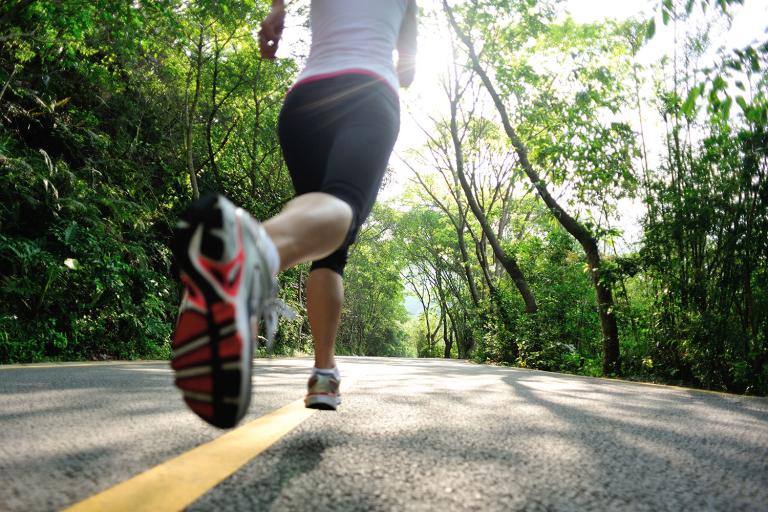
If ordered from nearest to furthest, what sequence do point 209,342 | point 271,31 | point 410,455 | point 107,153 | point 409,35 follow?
point 209,342 < point 410,455 < point 271,31 < point 409,35 < point 107,153

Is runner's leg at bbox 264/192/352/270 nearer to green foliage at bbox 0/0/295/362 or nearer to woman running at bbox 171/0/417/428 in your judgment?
woman running at bbox 171/0/417/428

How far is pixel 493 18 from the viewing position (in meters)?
14.9

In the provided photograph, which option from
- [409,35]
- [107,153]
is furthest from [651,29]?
[107,153]

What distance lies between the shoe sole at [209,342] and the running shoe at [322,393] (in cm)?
98

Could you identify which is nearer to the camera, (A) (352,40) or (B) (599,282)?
(A) (352,40)

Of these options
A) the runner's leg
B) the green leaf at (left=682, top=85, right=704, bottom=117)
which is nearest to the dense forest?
the green leaf at (left=682, top=85, right=704, bottom=117)

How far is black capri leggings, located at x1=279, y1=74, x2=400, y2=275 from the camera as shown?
196cm

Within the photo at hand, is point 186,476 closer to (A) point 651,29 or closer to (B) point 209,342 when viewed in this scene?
(B) point 209,342

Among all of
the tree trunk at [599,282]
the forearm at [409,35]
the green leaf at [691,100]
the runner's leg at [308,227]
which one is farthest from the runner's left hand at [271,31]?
the tree trunk at [599,282]

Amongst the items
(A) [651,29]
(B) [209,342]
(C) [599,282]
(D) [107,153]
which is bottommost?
(B) [209,342]

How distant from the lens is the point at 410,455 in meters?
1.85

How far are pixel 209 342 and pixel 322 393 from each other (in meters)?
1.08

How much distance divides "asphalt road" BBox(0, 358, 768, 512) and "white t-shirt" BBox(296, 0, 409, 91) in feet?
4.57

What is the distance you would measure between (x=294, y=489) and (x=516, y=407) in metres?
2.08
